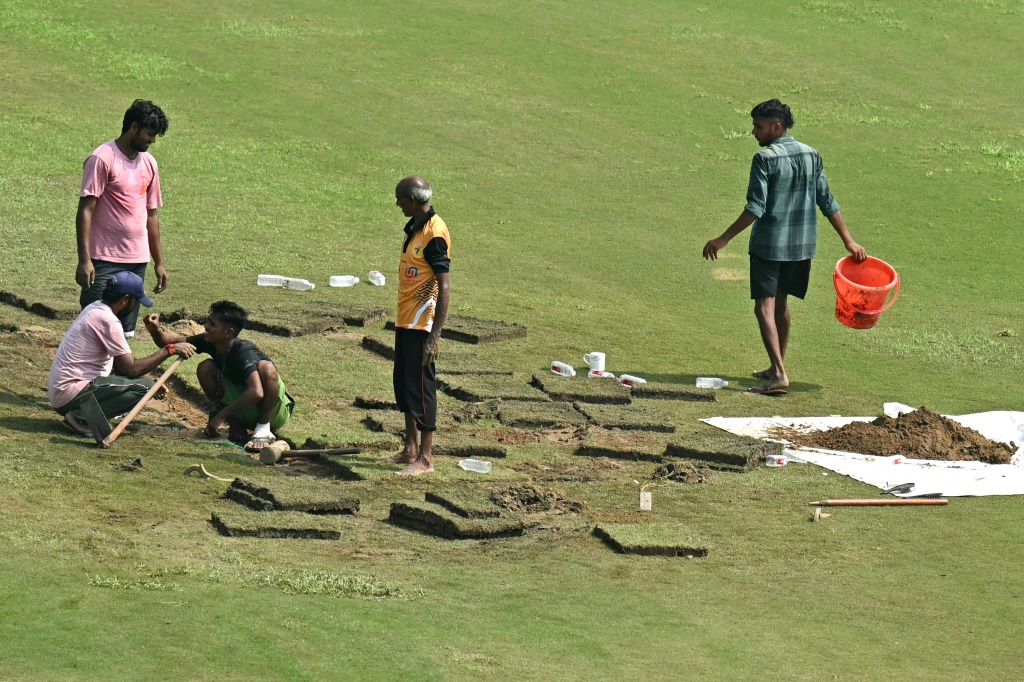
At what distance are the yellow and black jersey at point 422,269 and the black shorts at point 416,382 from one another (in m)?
0.09

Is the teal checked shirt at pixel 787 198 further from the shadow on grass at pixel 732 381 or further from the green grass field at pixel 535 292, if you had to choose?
the green grass field at pixel 535 292

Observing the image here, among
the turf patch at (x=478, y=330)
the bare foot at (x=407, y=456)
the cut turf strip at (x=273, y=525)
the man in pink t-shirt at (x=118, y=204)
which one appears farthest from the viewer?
the turf patch at (x=478, y=330)

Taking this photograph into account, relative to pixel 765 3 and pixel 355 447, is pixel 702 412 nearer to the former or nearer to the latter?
pixel 355 447

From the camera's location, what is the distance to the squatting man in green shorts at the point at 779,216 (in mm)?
12188

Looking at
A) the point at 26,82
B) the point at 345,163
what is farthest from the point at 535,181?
the point at 26,82

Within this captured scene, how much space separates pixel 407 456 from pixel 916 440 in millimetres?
3841

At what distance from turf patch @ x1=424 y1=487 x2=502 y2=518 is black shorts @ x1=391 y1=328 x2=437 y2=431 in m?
0.87

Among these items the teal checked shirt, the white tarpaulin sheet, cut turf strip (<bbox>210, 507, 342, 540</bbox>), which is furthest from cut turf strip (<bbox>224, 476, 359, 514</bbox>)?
the teal checked shirt

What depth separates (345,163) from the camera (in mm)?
19594

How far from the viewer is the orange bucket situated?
1223 cm

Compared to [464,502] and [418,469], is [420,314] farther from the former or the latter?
[464,502]

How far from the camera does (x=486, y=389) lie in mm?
11461

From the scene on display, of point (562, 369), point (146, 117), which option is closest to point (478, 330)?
point (562, 369)

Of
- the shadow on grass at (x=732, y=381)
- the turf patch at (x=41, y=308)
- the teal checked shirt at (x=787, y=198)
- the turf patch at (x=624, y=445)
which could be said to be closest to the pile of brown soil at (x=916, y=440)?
the turf patch at (x=624, y=445)
